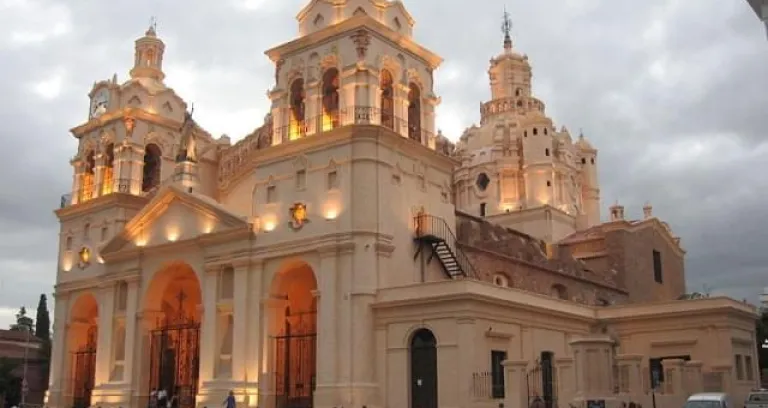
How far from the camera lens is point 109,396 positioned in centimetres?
4203

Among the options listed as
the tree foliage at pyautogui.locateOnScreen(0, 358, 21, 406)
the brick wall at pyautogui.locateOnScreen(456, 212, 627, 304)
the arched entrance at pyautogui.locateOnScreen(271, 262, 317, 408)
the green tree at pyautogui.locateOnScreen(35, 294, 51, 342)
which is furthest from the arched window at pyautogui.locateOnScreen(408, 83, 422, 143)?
the green tree at pyautogui.locateOnScreen(35, 294, 51, 342)

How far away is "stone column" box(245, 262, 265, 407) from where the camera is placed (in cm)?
3547

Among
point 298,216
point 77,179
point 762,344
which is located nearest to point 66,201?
point 77,179

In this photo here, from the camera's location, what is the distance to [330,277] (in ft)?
112

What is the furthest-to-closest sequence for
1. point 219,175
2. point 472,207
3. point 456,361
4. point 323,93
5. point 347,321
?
1. point 472,207
2. point 219,175
3. point 323,93
4. point 347,321
5. point 456,361

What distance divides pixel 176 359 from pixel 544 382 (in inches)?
711

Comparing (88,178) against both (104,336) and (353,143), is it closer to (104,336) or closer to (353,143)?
(104,336)

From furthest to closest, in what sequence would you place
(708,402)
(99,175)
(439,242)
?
(99,175)
(439,242)
(708,402)

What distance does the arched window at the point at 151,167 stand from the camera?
48562mm

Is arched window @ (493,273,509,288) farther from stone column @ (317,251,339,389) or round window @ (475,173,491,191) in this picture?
round window @ (475,173,491,191)

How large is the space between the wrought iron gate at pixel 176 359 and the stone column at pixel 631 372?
19967 millimetres

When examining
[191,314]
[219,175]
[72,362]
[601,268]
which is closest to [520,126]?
[601,268]

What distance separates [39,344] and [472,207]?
126 feet

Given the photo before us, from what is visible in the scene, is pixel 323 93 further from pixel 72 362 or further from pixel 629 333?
pixel 72 362
